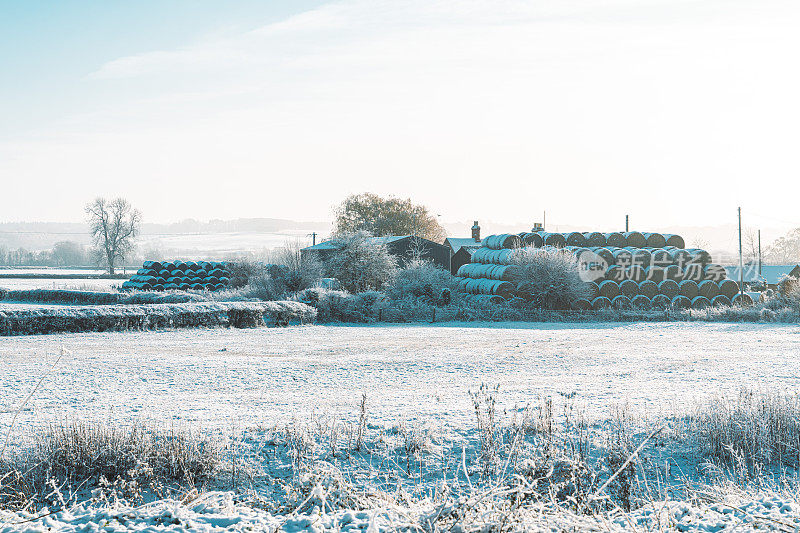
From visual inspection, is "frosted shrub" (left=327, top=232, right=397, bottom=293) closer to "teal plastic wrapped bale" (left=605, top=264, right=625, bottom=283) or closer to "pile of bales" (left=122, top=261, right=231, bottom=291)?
"pile of bales" (left=122, top=261, right=231, bottom=291)

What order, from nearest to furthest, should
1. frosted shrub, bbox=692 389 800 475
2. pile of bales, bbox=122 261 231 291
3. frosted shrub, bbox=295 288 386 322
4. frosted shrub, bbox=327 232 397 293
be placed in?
frosted shrub, bbox=692 389 800 475 → frosted shrub, bbox=295 288 386 322 → frosted shrub, bbox=327 232 397 293 → pile of bales, bbox=122 261 231 291

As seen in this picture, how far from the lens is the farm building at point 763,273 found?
61.8 m

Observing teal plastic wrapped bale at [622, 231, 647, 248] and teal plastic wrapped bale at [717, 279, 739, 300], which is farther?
teal plastic wrapped bale at [622, 231, 647, 248]

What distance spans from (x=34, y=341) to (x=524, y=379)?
573 inches

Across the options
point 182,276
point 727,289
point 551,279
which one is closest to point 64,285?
point 182,276

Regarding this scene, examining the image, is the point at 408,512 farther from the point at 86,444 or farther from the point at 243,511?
the point at 86,444

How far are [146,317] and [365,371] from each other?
1191cm

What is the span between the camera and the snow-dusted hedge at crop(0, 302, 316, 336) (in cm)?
2195

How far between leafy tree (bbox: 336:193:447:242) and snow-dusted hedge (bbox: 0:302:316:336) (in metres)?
53.8

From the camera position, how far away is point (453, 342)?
66.9ft

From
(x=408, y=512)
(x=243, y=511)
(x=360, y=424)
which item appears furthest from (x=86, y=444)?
(x=408, y=512)

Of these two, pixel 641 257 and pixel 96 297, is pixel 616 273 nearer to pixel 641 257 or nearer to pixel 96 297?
pixel 641 257

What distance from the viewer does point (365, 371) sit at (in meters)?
14.3

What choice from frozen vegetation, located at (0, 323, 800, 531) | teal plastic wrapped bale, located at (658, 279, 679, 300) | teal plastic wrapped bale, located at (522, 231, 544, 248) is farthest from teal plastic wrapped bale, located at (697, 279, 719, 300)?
frozen vegetation, located at (0, 323, 800, 531)
